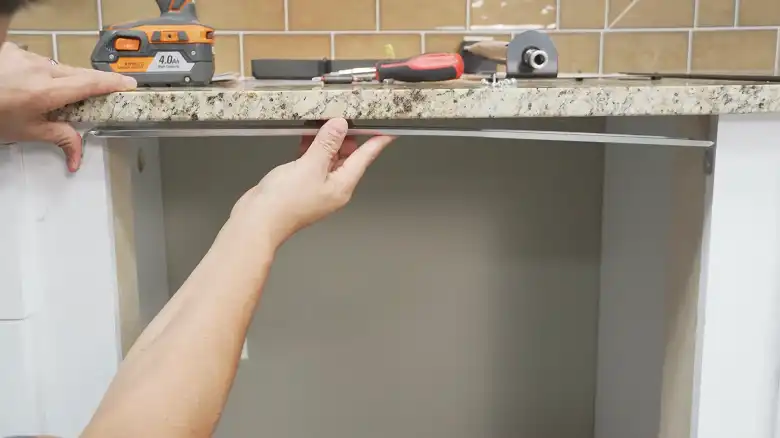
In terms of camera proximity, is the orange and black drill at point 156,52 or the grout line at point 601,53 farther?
the grout line at point 601,53

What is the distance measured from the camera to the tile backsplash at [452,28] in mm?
1047

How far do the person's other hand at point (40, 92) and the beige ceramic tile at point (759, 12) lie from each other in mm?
933

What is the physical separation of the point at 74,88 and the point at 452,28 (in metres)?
0.64

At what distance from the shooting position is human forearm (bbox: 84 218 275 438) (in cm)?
43

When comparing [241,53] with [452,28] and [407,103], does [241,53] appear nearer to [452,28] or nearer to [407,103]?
[452,28]

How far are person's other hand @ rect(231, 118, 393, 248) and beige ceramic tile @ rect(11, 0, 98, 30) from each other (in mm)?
631

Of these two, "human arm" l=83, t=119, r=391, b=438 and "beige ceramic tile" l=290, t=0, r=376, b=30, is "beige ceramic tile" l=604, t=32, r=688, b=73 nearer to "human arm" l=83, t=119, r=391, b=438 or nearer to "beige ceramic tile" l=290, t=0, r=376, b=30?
"beige ceramic tile" l=290, t=0, r=376, b=30

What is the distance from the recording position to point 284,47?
1068 millimetres

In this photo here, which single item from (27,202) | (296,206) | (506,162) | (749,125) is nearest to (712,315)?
(749,125)

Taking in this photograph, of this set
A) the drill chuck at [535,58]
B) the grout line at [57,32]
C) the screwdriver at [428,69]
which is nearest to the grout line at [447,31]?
the grout line at [57,32]

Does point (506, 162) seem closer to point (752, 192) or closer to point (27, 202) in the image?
point (752, 192)

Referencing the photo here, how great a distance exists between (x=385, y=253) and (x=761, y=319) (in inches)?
22.2

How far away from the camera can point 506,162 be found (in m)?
1.05

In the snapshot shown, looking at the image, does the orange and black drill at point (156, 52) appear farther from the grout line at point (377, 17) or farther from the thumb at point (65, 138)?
the grout line at point (377, 17)
